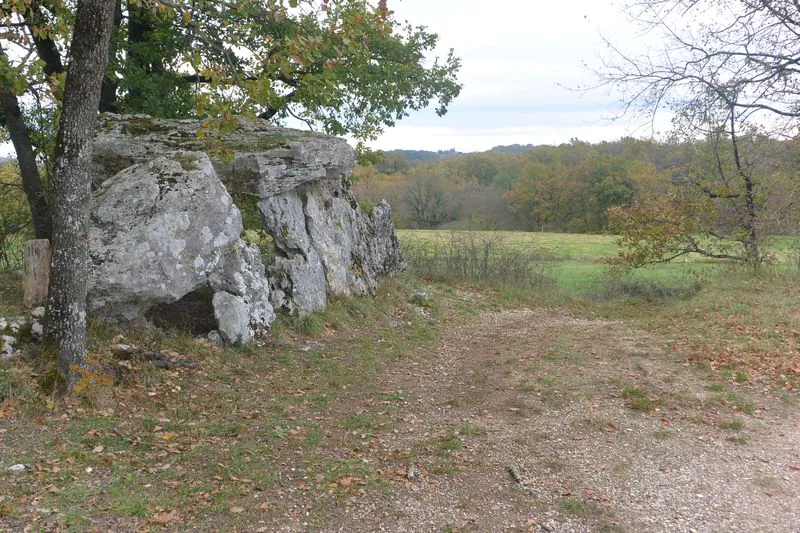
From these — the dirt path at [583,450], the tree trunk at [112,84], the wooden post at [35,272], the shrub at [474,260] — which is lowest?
the dirt path at [583,450]

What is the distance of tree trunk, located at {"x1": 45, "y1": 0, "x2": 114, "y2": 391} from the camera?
5414 millimetres

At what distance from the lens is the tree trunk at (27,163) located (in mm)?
9016

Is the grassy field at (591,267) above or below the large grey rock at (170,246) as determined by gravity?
below

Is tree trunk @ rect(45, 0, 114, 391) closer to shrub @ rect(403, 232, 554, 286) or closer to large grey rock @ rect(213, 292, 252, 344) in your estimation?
large grey rock @ rect(213, 292, 252, 344)

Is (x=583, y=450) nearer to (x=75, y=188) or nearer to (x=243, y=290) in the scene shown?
(x=243, y=290)

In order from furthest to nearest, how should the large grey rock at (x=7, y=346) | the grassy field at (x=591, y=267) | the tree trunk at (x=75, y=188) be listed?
the grassy field at (x=591, y=267) < the large grey rock at (x=7, y=346) < the tree trunk at (x=75, y=188)

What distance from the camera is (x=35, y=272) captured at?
7.26 m

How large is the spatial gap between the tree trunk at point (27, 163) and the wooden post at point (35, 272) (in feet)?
7.41

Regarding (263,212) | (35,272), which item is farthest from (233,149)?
(35,272)

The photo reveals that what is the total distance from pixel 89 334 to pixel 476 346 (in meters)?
6.34

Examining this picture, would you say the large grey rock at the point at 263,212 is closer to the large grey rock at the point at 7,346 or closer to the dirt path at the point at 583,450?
the large grey rock at the point at 7,346

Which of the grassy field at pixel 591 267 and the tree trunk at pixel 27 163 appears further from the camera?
the grassy field at pixel 591 267

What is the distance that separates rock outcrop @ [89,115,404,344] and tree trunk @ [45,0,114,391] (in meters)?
1.27

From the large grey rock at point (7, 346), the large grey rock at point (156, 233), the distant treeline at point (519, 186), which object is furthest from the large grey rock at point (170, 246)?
the distant treeline at point (519, 186)
